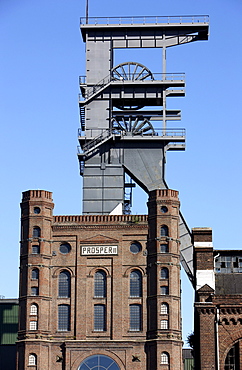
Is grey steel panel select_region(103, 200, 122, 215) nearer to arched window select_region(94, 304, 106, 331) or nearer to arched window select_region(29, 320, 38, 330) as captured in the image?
arched window select_region(94, 304, 106, 331)

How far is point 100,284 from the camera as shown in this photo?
79188 millimetres

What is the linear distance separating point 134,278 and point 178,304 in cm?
421

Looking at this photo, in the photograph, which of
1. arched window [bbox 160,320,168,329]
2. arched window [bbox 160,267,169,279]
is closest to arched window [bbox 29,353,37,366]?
arched window [bbox 160,320,168,329]

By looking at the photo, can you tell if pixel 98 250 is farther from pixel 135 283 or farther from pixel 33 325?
pixel 33 325

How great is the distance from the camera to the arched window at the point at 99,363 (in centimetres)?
7662

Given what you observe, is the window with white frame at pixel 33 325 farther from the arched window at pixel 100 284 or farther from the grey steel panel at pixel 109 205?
the grey steel panel at pixel 109 205

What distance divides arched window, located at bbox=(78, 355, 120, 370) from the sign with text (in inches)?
332

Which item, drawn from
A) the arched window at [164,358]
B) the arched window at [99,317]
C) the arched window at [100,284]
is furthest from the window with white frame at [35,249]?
the arched window at [164,358]

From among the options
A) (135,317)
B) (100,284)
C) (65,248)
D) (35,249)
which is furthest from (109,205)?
Result: (135,317)

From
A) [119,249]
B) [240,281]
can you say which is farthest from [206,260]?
[119,249]

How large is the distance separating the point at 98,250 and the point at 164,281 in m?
6.16

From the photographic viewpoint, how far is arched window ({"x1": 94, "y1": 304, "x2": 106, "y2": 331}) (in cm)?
7825

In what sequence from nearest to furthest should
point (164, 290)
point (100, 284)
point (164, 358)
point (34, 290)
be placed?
point (164, 358)
point (164, 290)
point (34, 290)
point (100, 284)

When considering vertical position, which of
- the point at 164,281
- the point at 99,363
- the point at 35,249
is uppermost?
the point at 35,249
